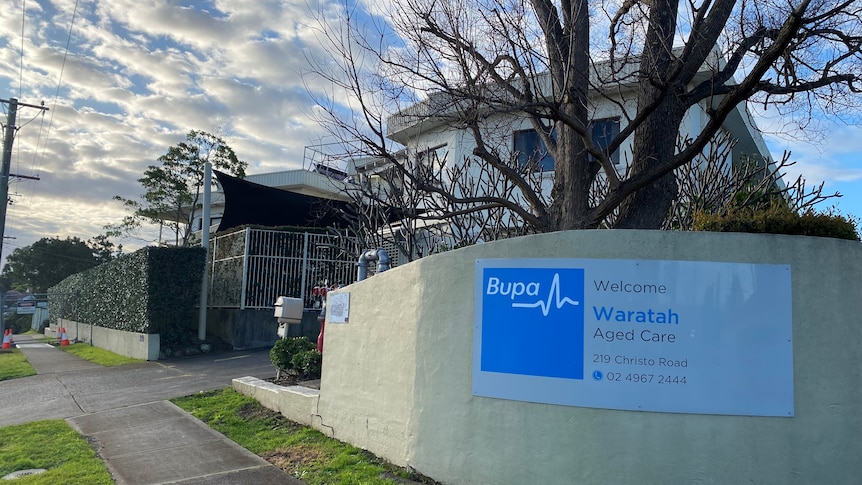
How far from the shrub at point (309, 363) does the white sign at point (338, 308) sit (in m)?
1.77

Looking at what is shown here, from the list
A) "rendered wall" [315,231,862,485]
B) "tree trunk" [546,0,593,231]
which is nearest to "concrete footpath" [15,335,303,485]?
"rendered wall" [315,231,862,485]

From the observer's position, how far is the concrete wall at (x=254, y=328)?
607 inches

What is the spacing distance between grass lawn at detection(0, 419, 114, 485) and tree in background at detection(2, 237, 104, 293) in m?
59.9

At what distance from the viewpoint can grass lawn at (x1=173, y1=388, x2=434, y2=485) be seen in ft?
19.6

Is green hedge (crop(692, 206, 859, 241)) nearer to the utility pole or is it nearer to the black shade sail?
the black shade sail

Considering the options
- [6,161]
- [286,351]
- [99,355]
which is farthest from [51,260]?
[286,351]

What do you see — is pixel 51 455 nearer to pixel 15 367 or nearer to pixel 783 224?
pixel 783 224

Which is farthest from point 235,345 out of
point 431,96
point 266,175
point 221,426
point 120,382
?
point 266,175

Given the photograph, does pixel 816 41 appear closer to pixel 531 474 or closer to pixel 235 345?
pixel 531 474

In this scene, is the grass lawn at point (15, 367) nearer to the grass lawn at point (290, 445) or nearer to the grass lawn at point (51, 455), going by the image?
the grass lawn at point (51, 455)

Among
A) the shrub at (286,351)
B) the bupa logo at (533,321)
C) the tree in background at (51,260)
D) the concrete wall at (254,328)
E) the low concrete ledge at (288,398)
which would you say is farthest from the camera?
the tree in background at (51,260)

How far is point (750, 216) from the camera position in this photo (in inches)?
217

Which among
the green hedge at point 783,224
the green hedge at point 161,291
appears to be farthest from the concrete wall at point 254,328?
the green hedge at point 783,224

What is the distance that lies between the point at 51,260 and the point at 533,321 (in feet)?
224
